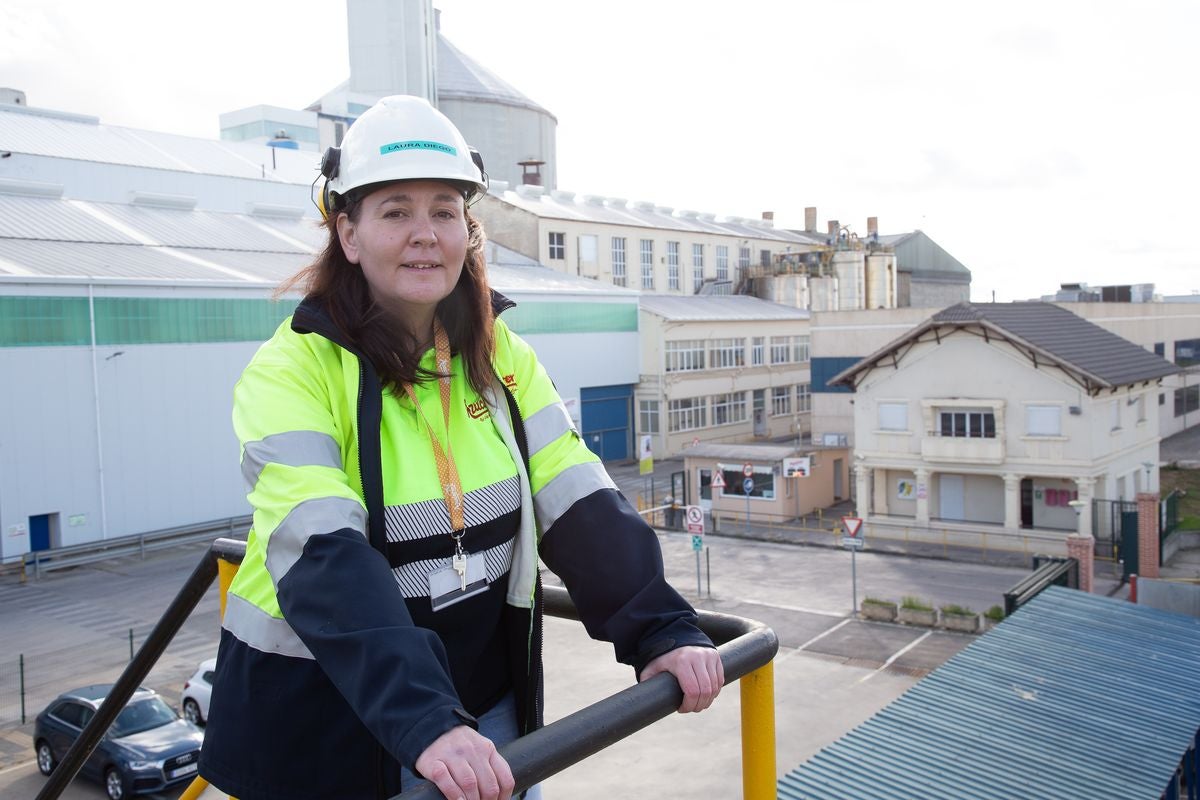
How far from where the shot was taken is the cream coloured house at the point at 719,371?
48438 mm

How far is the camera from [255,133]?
5750 cm

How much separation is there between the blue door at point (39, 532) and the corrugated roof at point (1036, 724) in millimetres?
24881

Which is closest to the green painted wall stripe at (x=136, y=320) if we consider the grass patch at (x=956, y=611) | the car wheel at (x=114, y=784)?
the car wheel at (x=114, y=784)

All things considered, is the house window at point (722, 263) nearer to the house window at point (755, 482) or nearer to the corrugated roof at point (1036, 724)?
the house window at point (755, 482)

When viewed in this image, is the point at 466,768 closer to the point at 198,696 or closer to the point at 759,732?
the point at 759,732

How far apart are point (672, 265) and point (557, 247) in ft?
30.2

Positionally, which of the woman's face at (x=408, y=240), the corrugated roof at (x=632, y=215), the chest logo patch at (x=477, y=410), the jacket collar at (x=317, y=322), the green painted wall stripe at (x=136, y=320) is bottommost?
the chest logo patch at (x=477, y=410)

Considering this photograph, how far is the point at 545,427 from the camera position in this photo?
103 inches

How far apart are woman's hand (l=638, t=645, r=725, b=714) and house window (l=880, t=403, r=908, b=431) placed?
29.4 metres

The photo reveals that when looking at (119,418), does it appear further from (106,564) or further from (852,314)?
(852,314)

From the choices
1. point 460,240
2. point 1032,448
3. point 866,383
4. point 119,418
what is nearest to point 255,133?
point 119,418

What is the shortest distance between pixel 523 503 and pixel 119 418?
2935 centimetres

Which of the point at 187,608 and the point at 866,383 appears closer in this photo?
the point at 187,608

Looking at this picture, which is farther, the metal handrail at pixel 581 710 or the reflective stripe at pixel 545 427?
the reflective stripe at pixel 545 427
